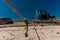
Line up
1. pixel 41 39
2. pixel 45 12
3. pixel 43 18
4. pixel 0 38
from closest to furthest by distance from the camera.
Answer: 1. pixel 41 39
2. pixel 0 38
3. pixel 43 18
4. pixel 45 12

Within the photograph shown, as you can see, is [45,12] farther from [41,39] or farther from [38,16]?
[41,39]

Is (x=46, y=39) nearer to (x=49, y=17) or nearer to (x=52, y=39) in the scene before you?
(x=52, y=39)

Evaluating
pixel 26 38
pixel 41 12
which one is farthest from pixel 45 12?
pixel 26 38

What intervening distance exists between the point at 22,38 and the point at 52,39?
0.23 metres

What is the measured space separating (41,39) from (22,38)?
16cm

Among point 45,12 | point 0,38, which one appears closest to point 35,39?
point 0,38

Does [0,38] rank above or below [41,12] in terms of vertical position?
below

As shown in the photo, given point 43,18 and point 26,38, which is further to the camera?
point 43,18

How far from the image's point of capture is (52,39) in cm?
101

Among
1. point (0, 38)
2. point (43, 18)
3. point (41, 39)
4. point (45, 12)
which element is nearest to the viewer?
point (41, 39)

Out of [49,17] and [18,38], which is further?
[49,17]

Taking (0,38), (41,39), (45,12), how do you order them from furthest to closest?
(45,12) < (0,38) < (41,39)

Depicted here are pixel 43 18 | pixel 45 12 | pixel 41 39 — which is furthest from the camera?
pixel 45 12

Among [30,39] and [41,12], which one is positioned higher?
[41,12]
